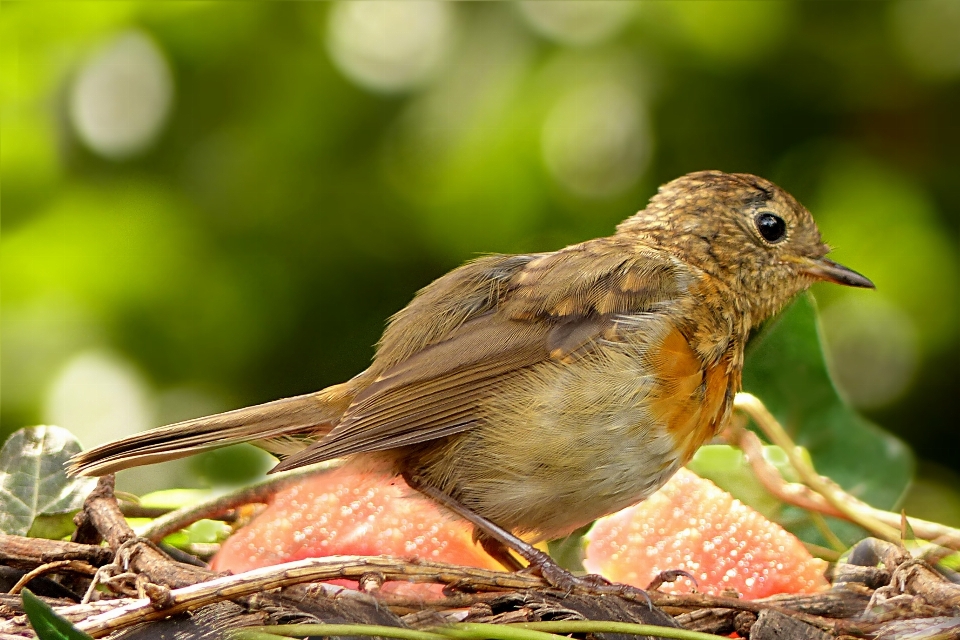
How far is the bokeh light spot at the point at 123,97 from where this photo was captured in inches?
137

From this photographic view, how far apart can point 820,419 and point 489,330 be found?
0.84m

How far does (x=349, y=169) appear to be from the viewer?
3.65 meters

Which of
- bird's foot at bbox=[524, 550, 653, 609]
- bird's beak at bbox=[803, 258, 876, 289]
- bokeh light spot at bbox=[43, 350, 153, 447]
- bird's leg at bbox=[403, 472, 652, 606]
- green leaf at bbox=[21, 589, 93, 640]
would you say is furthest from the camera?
bokeh light spot at bbox=[43, 350, 153, 447]

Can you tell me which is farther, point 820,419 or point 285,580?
point 820,419

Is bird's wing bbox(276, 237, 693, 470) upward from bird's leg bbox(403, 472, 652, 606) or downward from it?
upward

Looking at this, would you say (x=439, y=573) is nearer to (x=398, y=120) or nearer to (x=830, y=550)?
(x=830, y=550)

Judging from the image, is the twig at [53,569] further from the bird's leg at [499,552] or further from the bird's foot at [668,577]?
the bird's foot at [668,577]

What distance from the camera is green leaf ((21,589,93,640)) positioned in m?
1.40

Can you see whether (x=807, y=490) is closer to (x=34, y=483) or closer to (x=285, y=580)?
(x=285, y=580)

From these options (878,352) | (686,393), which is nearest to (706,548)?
Answer: (686,393)

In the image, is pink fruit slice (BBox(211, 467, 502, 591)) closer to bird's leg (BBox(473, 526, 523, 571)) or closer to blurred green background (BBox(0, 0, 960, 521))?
bird's leg (BBox(473, 526, 523, 571))

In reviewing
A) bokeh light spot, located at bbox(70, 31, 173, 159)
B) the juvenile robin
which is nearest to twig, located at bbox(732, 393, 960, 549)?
the juvenile robin

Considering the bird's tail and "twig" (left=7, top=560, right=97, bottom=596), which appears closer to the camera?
"twig" (left=7, top=560, right=97, bottom=596)

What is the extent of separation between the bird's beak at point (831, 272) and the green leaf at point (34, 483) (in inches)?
68.4
